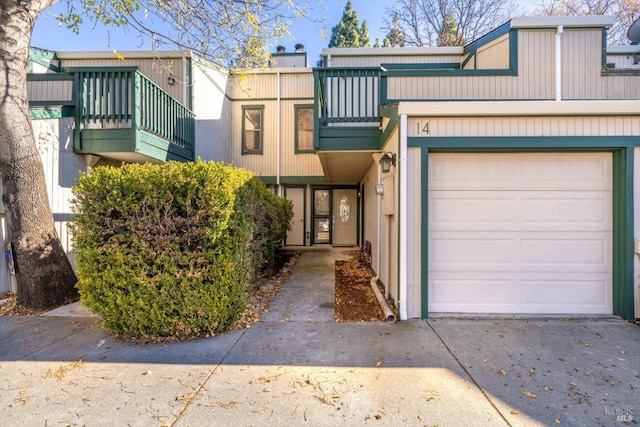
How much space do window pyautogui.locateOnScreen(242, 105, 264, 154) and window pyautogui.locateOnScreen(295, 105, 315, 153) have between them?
1230 mm

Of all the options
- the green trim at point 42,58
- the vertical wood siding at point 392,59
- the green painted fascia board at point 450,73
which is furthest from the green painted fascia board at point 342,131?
the green trim at point 42,58

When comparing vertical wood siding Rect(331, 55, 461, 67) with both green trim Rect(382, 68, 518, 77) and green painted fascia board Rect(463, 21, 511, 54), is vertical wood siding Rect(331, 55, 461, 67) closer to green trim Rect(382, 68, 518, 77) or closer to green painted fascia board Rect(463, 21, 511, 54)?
green painted fascia board Rect(463, 21, 511, 54)

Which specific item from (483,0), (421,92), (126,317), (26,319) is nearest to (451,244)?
(421,92)

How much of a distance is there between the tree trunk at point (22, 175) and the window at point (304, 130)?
21.0ft

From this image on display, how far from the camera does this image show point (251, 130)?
10078 mm

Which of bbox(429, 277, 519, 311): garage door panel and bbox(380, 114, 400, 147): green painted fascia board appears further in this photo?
bbox(380, 114, 400, 147): green painted fascia board

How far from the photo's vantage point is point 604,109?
3688 mm

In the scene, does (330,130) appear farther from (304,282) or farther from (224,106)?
(224,106)

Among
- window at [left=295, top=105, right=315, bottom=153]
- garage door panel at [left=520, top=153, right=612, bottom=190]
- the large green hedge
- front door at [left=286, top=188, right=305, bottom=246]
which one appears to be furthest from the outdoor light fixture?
front door at [left=286, top=188, right=305, bottom=246]

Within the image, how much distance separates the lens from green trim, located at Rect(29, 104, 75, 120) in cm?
484

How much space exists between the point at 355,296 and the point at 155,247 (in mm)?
3058

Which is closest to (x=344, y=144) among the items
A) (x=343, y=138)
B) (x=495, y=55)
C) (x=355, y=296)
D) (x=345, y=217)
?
(x=343, y=138)

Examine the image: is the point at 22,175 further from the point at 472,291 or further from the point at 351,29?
the point at 351,29

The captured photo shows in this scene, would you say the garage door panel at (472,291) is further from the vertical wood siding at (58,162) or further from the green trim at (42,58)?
the green trim at (42,58)
